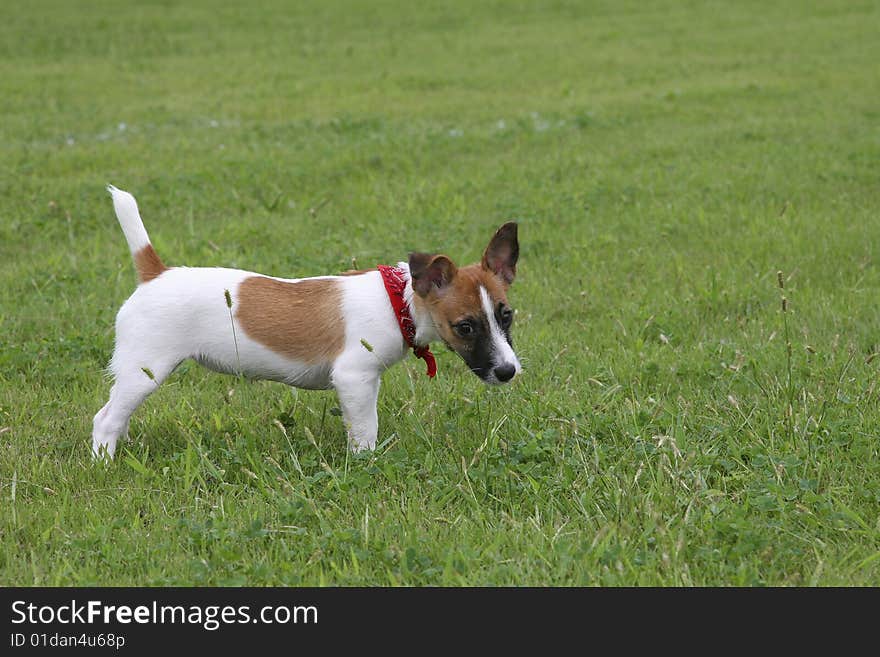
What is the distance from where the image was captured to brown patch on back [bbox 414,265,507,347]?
15.9 feet

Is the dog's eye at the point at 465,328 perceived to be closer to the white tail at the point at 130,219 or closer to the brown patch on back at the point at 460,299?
the brown patch on back at the point at 460,299

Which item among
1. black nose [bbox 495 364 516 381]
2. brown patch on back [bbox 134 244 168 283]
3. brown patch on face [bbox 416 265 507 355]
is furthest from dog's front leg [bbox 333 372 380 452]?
brown patch on back [bbox 134 244 168 283]

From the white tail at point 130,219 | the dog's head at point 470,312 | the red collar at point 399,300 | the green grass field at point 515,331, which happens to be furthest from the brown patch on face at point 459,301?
the white tail at point 130,219

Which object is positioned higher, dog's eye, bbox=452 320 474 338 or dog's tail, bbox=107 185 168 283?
dog's tail, bbox=107 185 168 283

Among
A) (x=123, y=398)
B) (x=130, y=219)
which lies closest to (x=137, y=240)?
(x=130, y=219)

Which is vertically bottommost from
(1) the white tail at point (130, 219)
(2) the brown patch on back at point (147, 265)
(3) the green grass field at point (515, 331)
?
(3) the green grass field at point (515, 331)

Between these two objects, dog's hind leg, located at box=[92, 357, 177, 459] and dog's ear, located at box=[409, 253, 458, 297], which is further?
dog's hind leg, located at box=[92, 357, 177, 459]

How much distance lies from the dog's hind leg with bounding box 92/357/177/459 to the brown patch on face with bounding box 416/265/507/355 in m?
1.34

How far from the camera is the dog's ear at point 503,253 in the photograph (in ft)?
16.8

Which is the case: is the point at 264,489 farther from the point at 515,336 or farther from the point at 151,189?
the point at 151,189

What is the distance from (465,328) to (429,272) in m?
0.31

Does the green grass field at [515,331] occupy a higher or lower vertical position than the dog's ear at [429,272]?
lower

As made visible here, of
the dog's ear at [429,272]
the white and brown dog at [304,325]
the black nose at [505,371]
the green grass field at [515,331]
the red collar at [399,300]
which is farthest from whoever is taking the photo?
the red collar at [399,300]

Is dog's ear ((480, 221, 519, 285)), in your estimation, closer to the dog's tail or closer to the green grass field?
the green grass field
